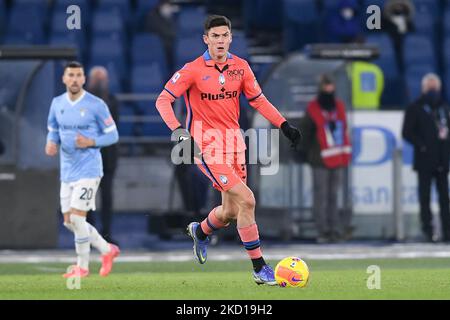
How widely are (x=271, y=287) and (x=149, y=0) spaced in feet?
51.9

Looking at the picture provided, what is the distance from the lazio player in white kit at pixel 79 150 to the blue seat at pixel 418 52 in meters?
11.8

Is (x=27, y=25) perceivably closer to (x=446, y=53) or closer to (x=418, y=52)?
(x=418, y=52)

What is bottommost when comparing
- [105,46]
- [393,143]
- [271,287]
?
[271,287]

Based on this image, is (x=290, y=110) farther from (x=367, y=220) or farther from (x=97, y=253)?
(x=97, y=253)

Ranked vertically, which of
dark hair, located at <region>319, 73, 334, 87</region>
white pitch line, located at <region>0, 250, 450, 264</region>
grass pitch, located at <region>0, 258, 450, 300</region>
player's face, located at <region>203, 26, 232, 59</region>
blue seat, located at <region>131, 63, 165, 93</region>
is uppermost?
blue seat, located at <region>131, 63, 165, 93</region>

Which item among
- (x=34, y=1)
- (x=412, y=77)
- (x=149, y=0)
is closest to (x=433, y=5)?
(x=412, y=77)

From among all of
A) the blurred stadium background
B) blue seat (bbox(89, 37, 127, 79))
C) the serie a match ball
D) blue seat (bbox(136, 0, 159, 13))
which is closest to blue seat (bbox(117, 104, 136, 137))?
the blurred stadium background

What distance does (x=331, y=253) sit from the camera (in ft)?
→ 63.4

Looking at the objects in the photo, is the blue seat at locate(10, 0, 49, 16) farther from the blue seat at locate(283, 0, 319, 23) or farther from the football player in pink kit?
the football player in pink kit

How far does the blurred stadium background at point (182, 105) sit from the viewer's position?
19906 millimetres

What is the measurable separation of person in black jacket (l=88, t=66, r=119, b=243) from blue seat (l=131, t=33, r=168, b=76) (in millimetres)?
6712

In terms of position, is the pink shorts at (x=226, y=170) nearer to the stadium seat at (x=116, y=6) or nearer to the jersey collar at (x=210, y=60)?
the jersey collar at (x=210, y=60)

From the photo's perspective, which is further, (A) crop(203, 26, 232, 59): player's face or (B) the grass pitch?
(A) crop(203, 26, 232, 59): player's face

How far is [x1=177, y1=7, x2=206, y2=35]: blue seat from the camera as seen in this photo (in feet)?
86.7
